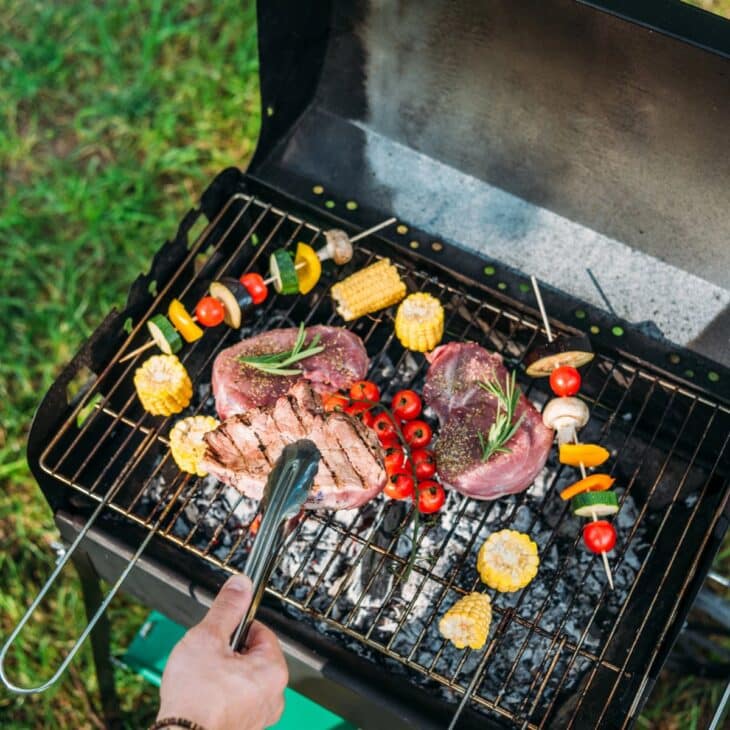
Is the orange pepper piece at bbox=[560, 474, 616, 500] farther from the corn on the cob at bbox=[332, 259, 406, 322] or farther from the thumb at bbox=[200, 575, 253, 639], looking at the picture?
the thumb at bbox=[200, 575, 253, 639]

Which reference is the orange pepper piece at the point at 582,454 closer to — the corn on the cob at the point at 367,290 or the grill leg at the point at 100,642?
the corn on the cob at the point at 367,290

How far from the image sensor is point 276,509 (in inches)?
117

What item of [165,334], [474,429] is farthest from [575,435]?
[165,334]

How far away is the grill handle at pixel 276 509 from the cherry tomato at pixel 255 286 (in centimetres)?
123

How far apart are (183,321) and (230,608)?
174 centimetres

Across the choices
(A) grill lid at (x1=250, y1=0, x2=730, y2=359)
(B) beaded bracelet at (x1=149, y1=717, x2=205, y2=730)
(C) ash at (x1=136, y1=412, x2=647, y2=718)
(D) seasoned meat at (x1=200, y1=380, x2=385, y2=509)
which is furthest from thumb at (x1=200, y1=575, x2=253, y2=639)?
(A) grill lid at (x1=250, y1=0, x2=730, y2=359)

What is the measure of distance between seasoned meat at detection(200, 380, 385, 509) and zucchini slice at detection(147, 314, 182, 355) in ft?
2.04

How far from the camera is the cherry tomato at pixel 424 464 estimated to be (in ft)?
12.6

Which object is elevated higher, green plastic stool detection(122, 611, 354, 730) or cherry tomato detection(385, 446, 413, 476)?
cherry tomato detection(385, 446, 413, 476)

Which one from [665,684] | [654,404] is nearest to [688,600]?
[654,404]

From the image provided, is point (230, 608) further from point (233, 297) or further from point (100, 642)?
point (100, 642)

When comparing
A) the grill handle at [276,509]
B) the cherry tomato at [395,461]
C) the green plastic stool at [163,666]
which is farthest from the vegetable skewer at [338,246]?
the green plastic stool at [163,666]

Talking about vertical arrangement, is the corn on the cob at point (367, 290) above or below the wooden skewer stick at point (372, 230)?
below

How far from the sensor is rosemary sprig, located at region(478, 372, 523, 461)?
3682 mm
